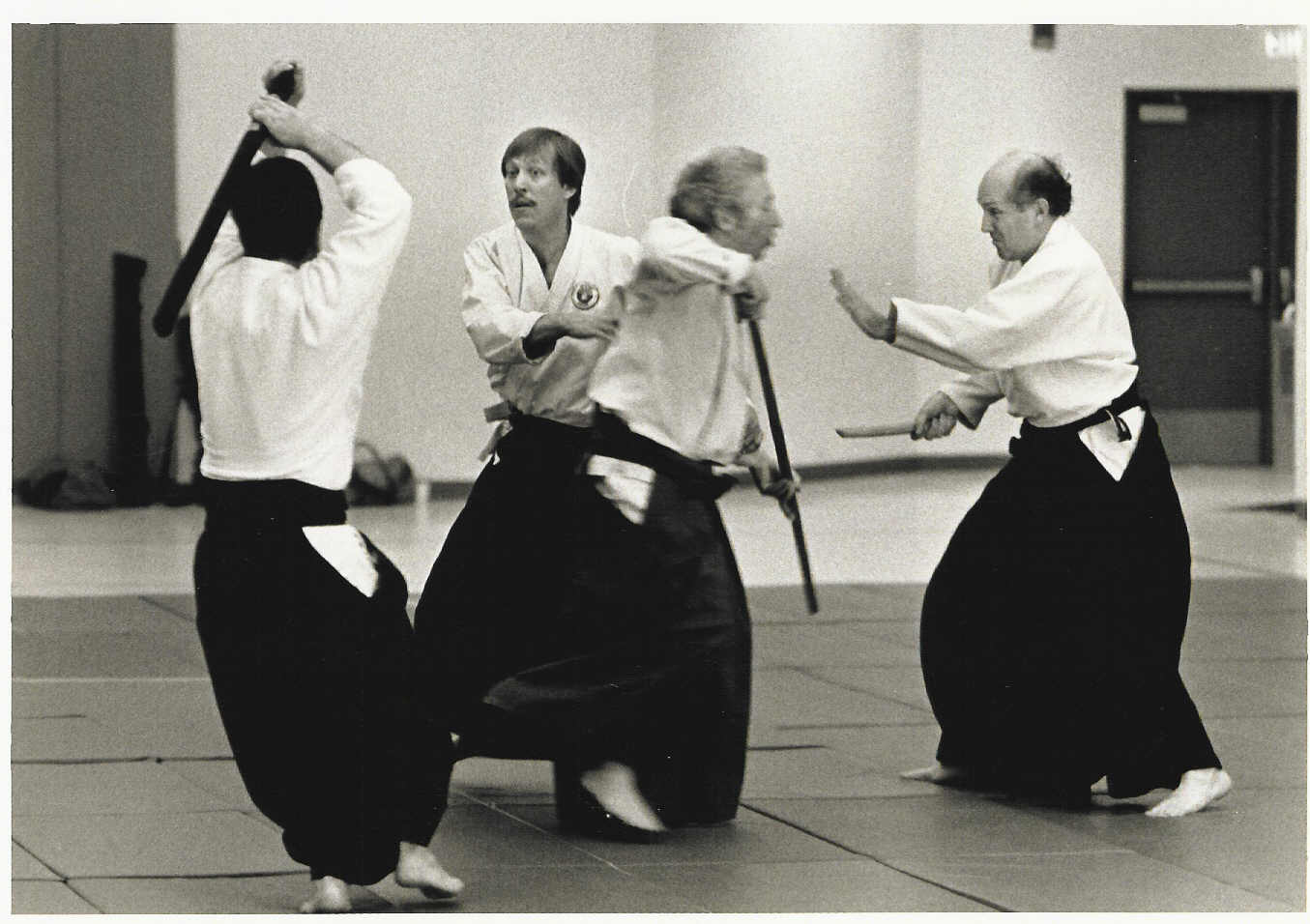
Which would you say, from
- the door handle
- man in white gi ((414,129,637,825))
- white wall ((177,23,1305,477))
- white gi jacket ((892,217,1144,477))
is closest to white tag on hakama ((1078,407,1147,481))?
white gi jacket ((892,217,1144,477))

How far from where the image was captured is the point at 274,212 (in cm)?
399

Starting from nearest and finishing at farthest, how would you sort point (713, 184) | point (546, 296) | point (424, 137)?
1. point (713, 184)
2. point (546, 296)
3. point (424, 137)

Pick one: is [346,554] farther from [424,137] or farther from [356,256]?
[424,137]

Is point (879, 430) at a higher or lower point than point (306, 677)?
higher

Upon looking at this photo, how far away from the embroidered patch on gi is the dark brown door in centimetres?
1076

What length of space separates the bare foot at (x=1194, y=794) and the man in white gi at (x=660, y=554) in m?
1.05

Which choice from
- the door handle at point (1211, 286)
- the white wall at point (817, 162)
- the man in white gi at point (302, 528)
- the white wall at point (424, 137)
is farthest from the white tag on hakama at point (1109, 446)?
the door handle at point (1211, 286)

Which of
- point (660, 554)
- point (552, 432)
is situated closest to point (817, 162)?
point (552, 432)

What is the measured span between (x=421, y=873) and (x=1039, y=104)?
1198cm

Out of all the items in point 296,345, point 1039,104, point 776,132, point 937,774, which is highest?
point 1039,104

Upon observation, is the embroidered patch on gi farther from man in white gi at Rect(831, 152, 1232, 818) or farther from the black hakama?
man in white gi at Rect(831, 152, 1232, 818)

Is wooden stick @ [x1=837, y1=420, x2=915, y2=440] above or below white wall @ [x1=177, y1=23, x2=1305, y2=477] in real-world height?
below

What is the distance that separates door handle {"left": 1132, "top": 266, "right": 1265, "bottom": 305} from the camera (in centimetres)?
1566

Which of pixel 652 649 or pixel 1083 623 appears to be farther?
pixel 1083 623
